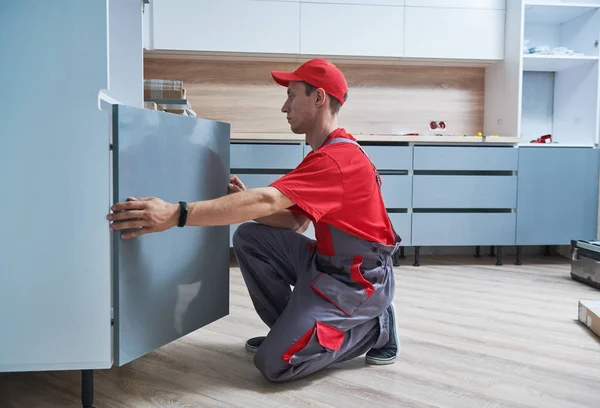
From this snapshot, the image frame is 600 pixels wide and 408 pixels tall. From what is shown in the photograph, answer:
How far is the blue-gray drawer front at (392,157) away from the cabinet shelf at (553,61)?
1079mm

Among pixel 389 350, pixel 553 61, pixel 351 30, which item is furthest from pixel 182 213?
pixel 553 61

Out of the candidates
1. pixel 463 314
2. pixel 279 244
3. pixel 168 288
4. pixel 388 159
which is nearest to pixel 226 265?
pixel 279 244

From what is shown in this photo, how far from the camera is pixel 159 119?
4.90 ft

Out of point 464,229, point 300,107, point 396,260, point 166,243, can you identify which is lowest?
point 396,260

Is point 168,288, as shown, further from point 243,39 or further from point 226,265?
point 243,39

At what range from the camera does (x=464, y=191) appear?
3814mm

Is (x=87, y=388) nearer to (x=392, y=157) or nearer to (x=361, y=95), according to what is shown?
(x=392, y=157)

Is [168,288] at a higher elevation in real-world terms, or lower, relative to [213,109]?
lower

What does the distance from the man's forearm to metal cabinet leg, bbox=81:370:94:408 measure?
46 cm

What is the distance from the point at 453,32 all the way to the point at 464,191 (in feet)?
3.72

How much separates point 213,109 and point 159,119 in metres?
2.77

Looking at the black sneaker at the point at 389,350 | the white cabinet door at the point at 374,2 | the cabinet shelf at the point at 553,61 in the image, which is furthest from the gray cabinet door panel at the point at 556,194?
the black sneaker at the point at 389,350

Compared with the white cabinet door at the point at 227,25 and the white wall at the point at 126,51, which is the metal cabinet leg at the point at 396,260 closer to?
the white cabinet door at the point at 227,25

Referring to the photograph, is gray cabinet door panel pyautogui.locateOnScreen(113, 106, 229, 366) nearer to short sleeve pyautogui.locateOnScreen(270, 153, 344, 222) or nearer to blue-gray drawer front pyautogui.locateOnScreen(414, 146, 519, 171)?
short sleeve pyautogui.locateOnScreen(270, 153, 344, 222)
